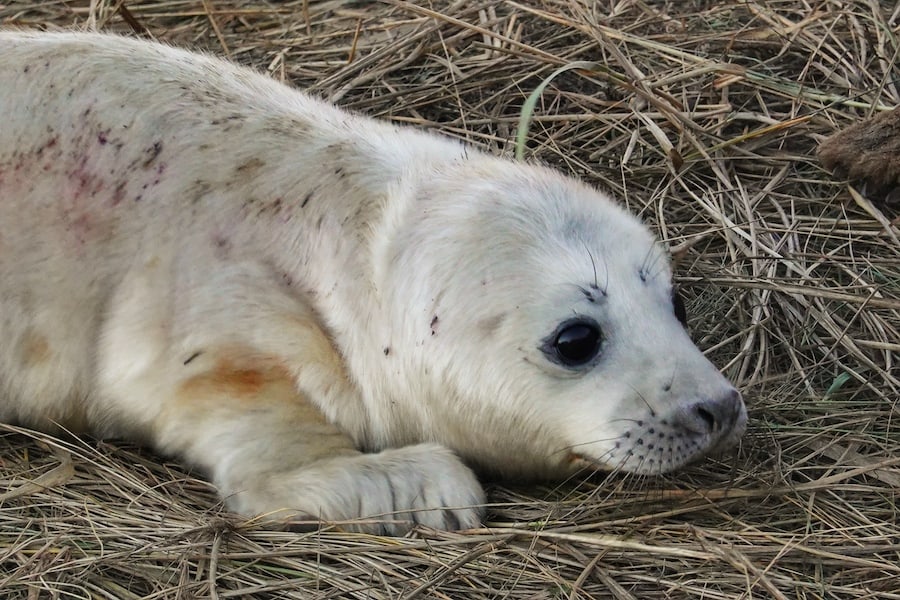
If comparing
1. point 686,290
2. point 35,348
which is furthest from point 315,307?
point 686,290

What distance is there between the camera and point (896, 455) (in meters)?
2.80

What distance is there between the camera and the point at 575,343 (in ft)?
Result: 8.55

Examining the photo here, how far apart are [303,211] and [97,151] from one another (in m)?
0.56

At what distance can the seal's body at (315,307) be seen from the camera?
2.62m

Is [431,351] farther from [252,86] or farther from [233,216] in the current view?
[252,86]

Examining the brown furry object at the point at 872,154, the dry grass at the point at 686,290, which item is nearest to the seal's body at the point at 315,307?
the dry grass at the point at 686,290

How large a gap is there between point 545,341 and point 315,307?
0.63m

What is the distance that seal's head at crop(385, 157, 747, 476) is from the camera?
2533 mm

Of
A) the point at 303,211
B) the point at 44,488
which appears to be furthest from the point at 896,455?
the point at 44,488

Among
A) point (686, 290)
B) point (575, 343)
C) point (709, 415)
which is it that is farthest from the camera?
point (686, 290)

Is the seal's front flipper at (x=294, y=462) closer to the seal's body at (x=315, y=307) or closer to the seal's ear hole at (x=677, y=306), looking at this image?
the seal's body at (x=315, y=307)

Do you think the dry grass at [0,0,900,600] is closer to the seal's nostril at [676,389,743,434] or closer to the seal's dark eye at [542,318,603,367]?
the seal's nostril at [676,389,743,434]

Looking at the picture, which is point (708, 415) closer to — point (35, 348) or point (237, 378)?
point (237, 378)

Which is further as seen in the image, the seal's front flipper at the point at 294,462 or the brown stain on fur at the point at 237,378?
the brown stain on fur at the point at 237,378
